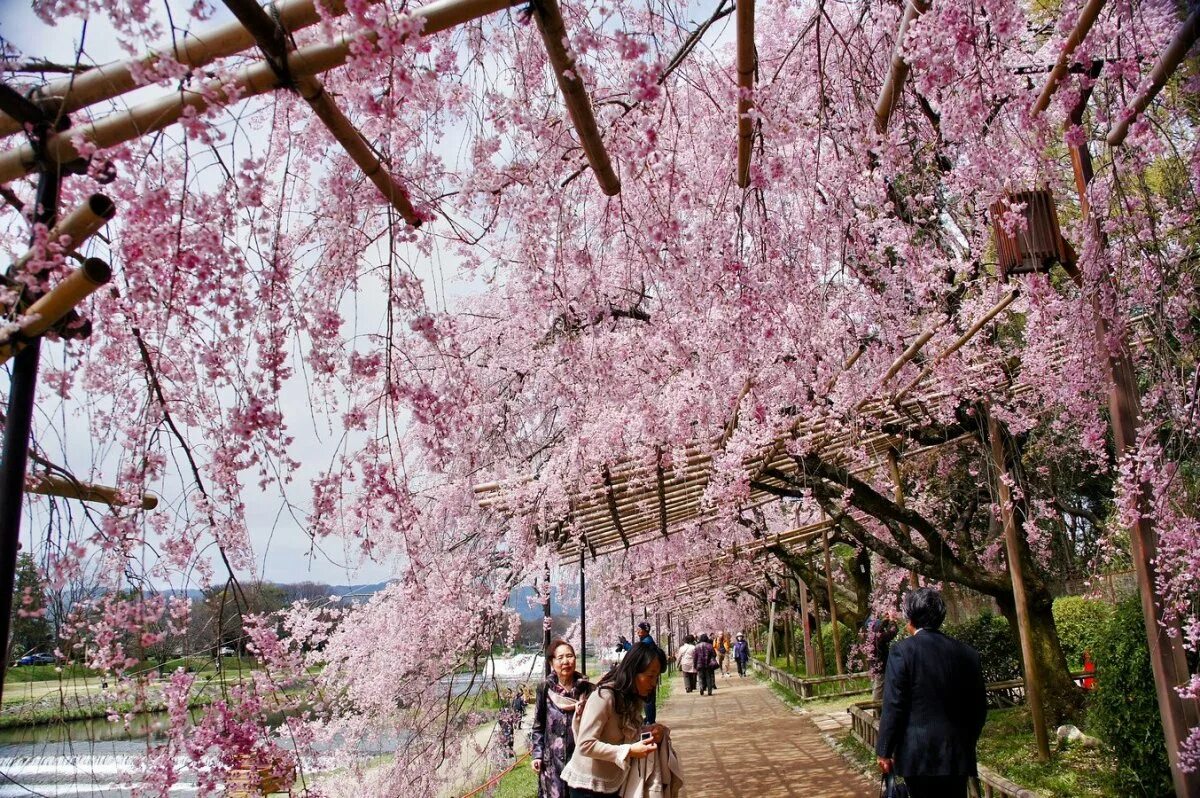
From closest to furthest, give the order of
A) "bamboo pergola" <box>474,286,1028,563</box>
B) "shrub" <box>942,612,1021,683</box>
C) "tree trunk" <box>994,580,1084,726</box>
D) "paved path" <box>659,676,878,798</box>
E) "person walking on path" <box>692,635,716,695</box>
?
"bamboo pergola" <box>474,286,1028,563</box> < "paved path" <box>659,676,878,798</box> < "tree trunk" <box>994,580,1084,726</box> < "shrub" <box>942,612,1021,683</box> < "person walking on path" <box>692,635,716,695</box>

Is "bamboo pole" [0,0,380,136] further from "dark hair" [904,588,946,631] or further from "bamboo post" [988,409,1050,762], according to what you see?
"bamboo post" [988,409,1050,762]

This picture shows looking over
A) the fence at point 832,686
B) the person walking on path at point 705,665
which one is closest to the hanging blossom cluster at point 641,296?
the fence at point 832,686

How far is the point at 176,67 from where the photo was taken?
1756mm

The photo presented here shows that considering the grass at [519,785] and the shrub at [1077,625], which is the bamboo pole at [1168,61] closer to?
the grass at [519,785]

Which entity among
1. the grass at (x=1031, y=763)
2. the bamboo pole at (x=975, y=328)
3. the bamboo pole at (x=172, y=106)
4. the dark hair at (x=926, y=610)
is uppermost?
the bamboo pole at (x=975, y=328)

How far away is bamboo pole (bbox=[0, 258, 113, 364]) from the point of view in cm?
172

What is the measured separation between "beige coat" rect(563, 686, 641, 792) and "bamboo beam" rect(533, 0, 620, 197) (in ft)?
7.63

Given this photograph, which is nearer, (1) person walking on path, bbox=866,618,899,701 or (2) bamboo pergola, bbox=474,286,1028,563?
(2) bamboo pergola, bbox=474,286,1028,563

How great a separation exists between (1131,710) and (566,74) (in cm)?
449

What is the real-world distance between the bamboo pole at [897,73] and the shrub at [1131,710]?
3.21 metres

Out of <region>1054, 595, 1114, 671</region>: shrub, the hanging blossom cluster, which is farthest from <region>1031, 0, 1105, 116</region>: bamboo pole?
<region>1054, 595, 1114, 671</region>: shrub

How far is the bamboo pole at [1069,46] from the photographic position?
123 inches

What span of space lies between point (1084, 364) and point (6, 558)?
200 inches

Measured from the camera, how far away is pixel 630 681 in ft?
12.1
